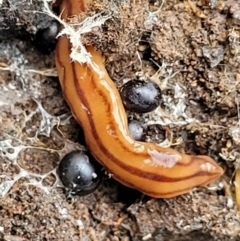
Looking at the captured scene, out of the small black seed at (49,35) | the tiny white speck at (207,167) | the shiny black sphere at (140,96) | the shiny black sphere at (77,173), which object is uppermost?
the small black seed at (49,35)

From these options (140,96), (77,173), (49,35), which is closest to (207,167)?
(140,96)

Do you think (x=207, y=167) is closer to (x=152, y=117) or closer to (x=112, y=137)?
(x=152, y=117)

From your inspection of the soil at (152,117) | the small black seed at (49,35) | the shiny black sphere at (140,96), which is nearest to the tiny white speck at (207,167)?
the soil at (152,117)

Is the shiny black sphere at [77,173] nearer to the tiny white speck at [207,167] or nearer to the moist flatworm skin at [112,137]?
the moist flatworm skin at [112,137]

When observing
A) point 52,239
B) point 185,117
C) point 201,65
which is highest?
point 201,65

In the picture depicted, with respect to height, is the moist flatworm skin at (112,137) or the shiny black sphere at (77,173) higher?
the moist flatworm skin at (112,137)

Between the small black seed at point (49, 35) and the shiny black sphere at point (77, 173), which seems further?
the small black seed at point (49, 35)

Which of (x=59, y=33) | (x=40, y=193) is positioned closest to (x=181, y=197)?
(x=40, y=193)

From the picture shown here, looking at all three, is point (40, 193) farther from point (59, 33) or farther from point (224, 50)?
point (224, 50)

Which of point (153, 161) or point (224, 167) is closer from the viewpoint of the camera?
point (153, 161)
